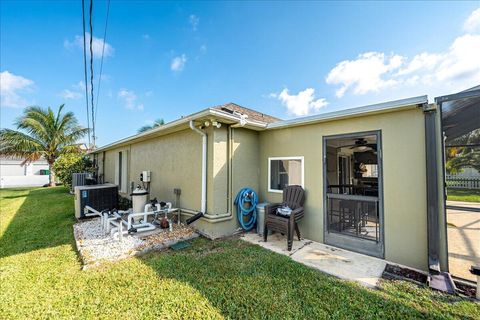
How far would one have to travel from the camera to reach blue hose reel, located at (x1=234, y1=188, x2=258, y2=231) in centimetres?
530

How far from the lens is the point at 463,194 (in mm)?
A: 3715

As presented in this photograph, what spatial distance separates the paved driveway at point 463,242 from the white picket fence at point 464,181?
0.35m

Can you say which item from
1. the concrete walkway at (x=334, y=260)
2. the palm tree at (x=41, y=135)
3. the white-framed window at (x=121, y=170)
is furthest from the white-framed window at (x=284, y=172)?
the palm tree at (x=41, y=135)

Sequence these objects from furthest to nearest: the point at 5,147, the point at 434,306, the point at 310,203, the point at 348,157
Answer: the point at 5,147
the point at 348,157
the point at 310,203
the point at 434,306

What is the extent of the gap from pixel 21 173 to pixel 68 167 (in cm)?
1781

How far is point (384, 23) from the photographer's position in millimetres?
5383

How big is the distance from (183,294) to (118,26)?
28.4 ft

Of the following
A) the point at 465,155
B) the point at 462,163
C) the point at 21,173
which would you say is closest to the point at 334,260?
the point at 462,163

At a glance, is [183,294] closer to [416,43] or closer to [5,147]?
[416,43]

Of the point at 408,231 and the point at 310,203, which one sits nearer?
the point at 408,231

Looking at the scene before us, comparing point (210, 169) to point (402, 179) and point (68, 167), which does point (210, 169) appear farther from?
point (68, 167)

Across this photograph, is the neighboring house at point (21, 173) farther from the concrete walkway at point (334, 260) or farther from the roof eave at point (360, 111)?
the roof eave at point (360, 111)

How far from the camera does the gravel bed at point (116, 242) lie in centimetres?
385

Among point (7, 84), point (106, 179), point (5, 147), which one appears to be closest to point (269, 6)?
point (106, 179)
